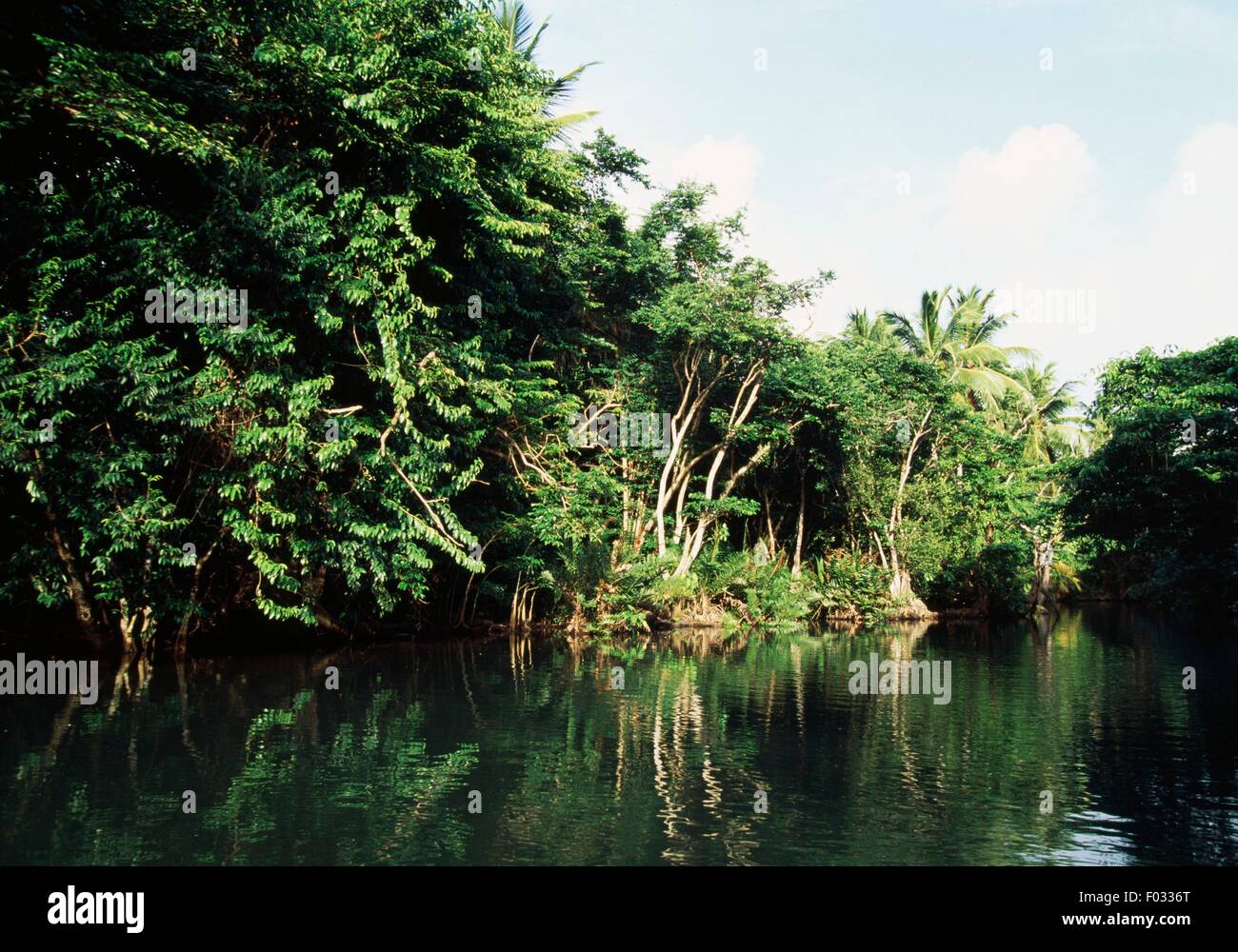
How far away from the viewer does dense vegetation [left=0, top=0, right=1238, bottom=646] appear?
13133mm

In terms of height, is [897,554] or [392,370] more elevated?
[392,370]

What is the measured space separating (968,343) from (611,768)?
127 ft

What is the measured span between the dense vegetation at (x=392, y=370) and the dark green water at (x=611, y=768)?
2.99 m

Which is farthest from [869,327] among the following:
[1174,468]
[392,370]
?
[392,370]

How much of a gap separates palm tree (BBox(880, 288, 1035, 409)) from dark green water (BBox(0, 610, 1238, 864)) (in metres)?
26.5

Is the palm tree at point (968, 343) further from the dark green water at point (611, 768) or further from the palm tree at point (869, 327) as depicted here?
the dark green water at point (611, 768)

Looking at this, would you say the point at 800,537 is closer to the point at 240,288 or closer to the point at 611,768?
the point at 240,288

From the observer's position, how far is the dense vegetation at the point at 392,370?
13133 millimetres

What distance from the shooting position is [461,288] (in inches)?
763

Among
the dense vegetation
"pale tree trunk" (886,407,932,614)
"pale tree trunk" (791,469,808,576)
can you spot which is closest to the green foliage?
the dense vegetation

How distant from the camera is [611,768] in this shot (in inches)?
333
